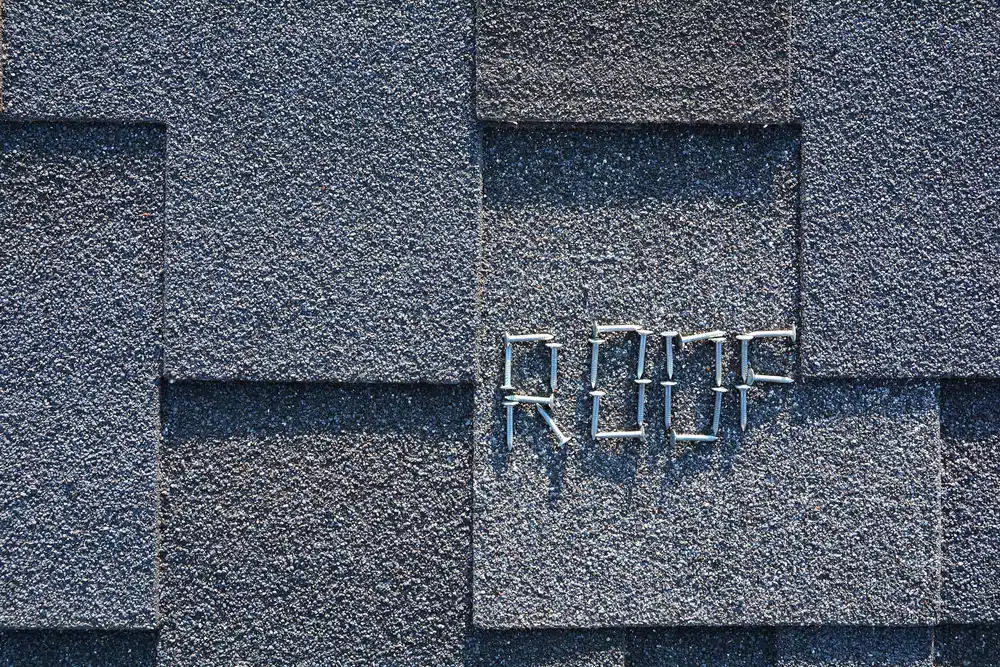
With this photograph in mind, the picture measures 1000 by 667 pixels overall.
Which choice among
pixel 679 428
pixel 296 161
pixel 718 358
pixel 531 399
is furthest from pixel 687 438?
pixel 296 161

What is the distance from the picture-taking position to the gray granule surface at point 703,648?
42.9 inches

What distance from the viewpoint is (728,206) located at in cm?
107

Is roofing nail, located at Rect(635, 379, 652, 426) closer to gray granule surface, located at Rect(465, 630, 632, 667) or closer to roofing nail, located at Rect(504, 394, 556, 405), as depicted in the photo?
roofing nail, located at Rect(504, 394, 556, 405)

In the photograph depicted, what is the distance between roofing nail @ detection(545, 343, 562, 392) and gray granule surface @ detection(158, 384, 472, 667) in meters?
0.15

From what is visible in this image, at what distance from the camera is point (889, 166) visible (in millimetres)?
1061

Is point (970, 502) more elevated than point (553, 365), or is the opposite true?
point (553, 365)

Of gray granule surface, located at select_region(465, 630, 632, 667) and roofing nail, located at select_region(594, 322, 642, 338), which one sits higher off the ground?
roofing nail, located at select_region(594, 322, 642, 338)

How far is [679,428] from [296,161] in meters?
0.67

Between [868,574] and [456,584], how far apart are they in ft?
1.98

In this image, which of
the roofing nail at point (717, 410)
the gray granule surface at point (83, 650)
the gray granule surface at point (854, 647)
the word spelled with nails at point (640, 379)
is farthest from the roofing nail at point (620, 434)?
the gray granule surface at point (83, 650)

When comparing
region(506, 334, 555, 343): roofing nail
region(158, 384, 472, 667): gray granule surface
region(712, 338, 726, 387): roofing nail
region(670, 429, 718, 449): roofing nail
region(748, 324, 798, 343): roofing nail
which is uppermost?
region(748, 324, 798, 343): roofing nail

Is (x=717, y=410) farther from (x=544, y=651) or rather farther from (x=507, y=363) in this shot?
(x=544, y=651)

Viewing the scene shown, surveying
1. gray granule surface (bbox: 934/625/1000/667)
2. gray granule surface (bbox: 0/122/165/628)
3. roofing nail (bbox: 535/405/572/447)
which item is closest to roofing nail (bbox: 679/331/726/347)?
roofing nail (bbox: 535/405/572/447)

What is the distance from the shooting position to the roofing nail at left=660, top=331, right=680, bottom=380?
1.05 m
